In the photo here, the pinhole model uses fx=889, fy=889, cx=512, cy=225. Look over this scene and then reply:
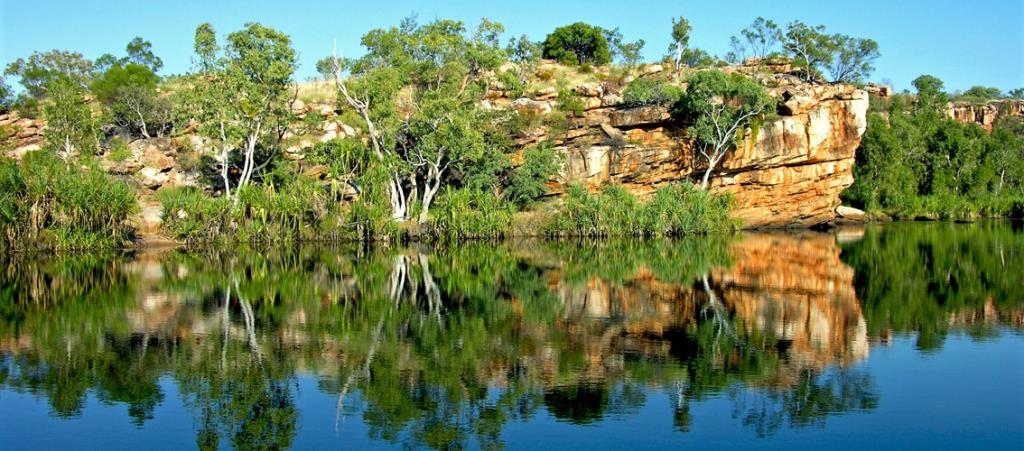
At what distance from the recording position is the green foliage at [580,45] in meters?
69.8

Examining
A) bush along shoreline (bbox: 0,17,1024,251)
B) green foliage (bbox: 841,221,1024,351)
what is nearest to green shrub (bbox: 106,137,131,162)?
bush along shoreline (bbox: 0,17,1024,251)

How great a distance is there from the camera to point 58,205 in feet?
122

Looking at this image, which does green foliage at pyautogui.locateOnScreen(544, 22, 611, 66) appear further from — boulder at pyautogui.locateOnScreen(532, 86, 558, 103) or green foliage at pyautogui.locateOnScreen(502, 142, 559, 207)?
green foliage at pyautogui.locateOnScreen(502, 142, 559, 207)

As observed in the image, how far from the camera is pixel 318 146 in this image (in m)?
47.0

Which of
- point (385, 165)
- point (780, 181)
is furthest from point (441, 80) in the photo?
point (780, 181)

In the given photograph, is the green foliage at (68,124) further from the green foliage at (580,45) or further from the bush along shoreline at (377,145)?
the green foliage at (580,45)

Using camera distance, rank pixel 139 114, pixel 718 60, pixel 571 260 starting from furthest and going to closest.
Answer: pixel 718 60 → pixel 139 114 → pixel 571 260

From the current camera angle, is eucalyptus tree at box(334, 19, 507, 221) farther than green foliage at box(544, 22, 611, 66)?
No

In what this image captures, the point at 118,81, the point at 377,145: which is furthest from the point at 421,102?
the point at 118,81

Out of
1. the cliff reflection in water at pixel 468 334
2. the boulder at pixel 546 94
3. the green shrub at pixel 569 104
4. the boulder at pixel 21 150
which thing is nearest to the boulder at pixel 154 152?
the boulder at pixel 21 150

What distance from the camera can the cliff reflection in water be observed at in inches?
518

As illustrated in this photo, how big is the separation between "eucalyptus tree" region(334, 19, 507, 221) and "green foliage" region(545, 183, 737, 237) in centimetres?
582

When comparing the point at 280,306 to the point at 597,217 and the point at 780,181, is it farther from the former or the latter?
the point at 780,181

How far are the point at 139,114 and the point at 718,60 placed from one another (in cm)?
4401
